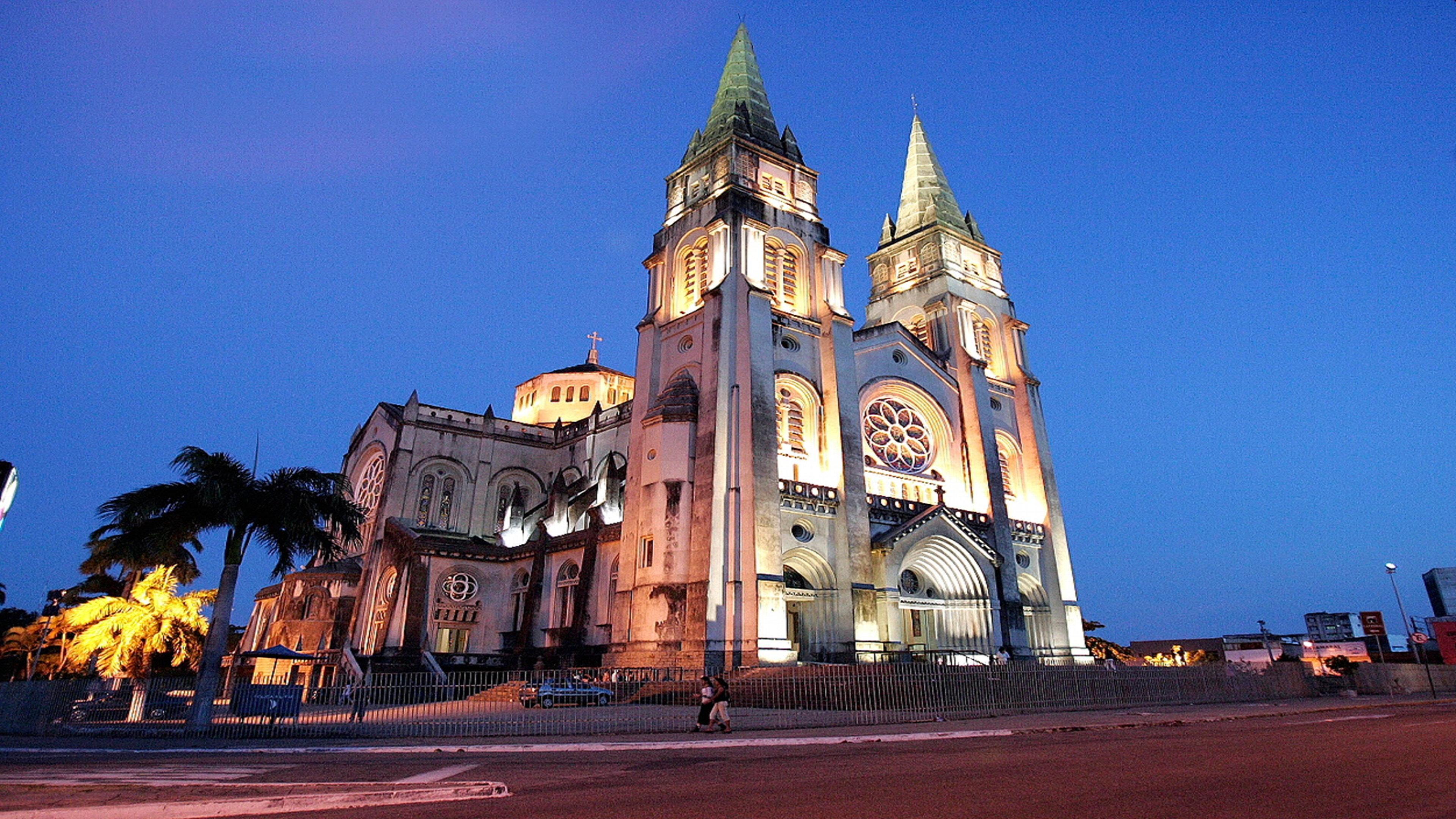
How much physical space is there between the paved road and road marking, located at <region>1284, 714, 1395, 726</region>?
93.2 inches

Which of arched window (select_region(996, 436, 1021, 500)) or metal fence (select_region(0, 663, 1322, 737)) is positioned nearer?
metal fence (select_region(0, 663, 1322, 737))

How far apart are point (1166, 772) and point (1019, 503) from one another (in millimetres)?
34204

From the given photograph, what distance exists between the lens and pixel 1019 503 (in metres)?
40.8

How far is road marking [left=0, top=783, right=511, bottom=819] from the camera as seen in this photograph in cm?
611

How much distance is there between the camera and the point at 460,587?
3772 centimetres

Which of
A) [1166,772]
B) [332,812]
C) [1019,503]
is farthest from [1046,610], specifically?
[332,812]

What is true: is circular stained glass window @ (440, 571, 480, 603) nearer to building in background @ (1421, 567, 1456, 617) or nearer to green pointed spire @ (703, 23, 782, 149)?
green pointed spire @ (703, 23, 782, 149)

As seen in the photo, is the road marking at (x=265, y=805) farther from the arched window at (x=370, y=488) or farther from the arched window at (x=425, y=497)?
the arched window at (x=370, y=488)

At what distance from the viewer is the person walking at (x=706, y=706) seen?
1509 cm

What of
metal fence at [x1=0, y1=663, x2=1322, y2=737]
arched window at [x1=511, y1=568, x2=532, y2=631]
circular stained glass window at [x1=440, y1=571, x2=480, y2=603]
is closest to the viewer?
metal fence at [x1=0, y1=663, x2=1322, y2=737]

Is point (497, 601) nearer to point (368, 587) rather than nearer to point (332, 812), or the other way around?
point (368, 587)

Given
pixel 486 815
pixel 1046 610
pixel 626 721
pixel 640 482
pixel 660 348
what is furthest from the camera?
pixel 1046 610

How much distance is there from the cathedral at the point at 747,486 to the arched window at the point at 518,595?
0.65ft

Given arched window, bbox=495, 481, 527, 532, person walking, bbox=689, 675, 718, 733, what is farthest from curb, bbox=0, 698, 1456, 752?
arched window, bbox=495, 481, 527, 532
